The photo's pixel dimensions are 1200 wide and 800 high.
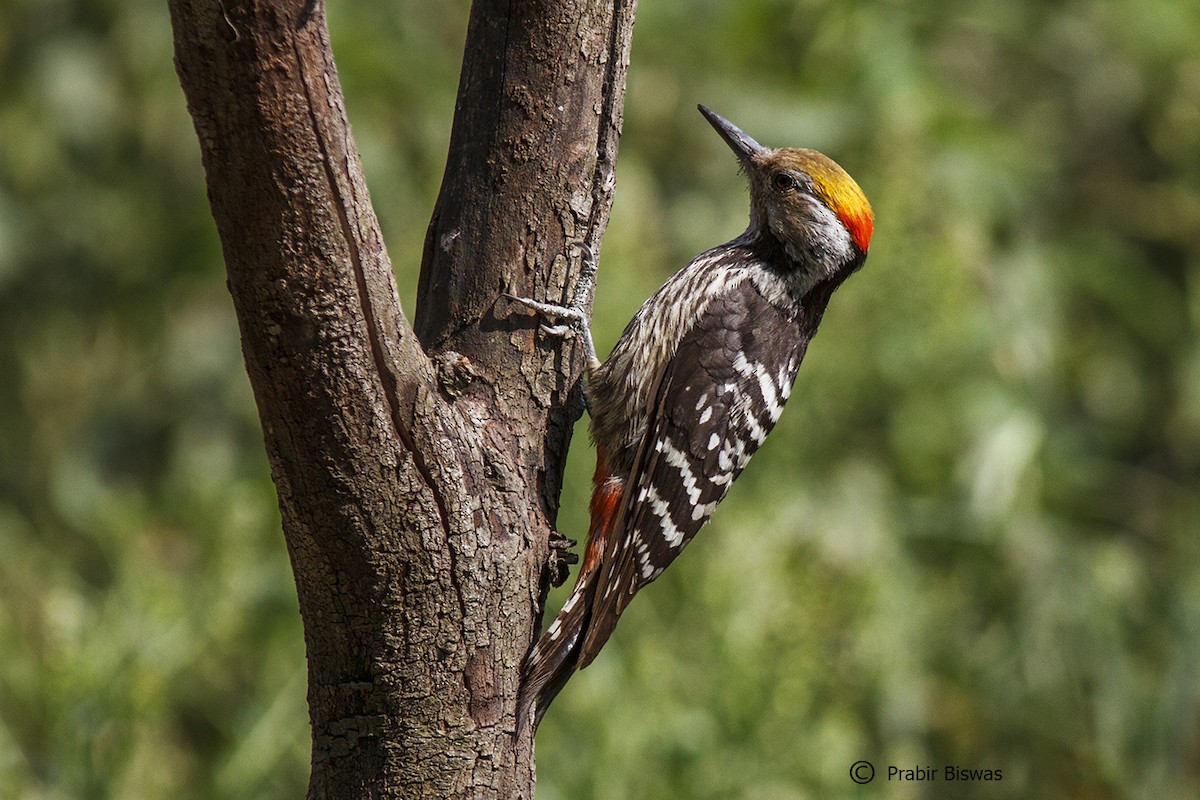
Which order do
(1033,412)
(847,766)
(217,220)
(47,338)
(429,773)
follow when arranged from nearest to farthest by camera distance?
1. (217,220)
2. (429,773)
3. (847,766)
4. (1033,412)
5. (47,338)

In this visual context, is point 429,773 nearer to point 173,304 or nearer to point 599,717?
point 599,717

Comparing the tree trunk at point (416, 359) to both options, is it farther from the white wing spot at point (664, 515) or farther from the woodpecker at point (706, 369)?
the white wing spot at point (664, 515)

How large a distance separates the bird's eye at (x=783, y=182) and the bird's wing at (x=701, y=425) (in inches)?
14.2

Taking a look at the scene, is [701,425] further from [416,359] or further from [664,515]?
[416,359]

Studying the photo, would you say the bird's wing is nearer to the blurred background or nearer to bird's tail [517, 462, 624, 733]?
bird's tail [517, 462, 624, 733]

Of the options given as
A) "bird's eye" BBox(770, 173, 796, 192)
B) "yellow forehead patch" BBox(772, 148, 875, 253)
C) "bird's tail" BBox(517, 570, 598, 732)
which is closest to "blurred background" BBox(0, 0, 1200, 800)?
"bird's eye" BBox(770, 173, 796, 192)

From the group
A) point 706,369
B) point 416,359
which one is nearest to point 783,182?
point 706,369

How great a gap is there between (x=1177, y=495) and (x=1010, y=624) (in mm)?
1516

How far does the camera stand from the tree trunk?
201cm

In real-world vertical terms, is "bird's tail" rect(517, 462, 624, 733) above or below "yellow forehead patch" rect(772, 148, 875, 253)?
below

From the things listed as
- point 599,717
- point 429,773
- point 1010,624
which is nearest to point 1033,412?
point 1010,624

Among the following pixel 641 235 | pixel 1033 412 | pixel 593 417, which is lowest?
pixel 593 417

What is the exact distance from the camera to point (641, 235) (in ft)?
16.6

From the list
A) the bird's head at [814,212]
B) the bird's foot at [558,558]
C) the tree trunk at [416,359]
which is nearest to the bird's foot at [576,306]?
the tree trunk at [416,359]
